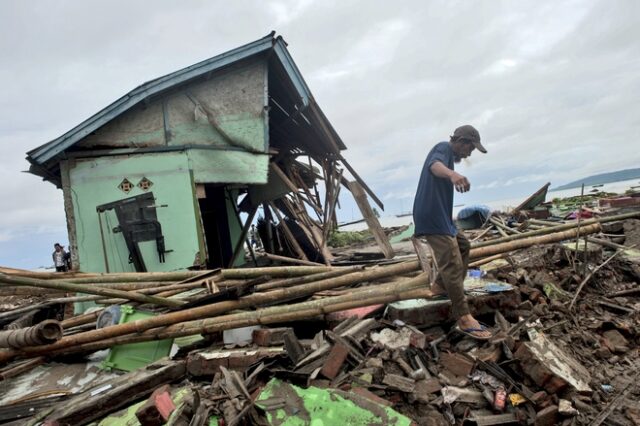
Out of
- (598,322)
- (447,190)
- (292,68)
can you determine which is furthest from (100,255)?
(598,322)

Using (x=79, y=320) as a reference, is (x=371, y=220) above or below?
above

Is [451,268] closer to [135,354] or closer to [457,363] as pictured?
[457,363]

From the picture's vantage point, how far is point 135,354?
3941mm

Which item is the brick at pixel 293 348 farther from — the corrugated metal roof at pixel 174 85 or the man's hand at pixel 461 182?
the corrugated metal roof at pixel 174 85

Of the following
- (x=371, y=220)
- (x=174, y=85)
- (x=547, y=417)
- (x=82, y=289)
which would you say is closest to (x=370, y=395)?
(x=547, y=417)

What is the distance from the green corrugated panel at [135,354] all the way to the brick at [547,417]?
3.50 meters

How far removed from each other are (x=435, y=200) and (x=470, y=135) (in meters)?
0.72

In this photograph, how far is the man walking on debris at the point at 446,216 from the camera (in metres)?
3.46

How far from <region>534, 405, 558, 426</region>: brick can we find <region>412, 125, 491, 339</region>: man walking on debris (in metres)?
0.91

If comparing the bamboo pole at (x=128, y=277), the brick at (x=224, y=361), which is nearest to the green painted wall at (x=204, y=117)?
the bamboo pole at (x=128, y=277)

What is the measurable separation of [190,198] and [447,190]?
4849 mm

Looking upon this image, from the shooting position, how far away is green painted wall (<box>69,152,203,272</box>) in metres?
6.43

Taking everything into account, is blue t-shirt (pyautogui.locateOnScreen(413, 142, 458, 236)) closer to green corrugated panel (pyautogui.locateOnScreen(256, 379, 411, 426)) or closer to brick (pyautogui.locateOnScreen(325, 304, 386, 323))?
brick (pyautogui.locateOnScreen(325, 304, 386, 323))

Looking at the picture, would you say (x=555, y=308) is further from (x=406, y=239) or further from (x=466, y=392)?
(x=406, y=239)
